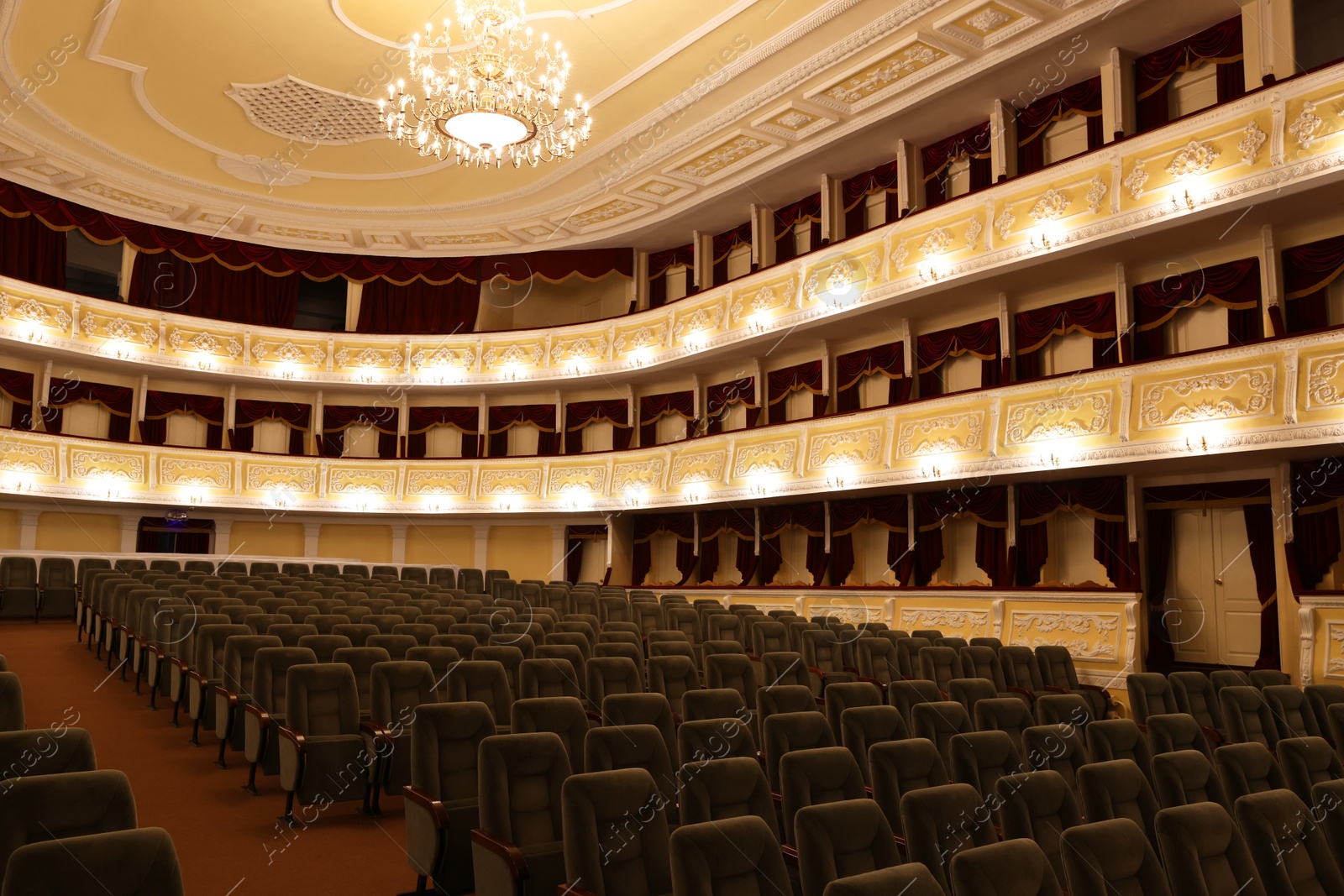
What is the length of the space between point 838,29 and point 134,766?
29.1 feet

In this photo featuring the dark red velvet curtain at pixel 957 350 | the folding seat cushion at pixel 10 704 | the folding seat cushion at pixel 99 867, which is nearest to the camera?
the folding seat cushion at pixel 99 867

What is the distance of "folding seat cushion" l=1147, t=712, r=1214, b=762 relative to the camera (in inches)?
165

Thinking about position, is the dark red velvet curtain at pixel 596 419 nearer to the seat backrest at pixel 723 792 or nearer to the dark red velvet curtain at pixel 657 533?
the dark red velvet curtain at pixel 657 533

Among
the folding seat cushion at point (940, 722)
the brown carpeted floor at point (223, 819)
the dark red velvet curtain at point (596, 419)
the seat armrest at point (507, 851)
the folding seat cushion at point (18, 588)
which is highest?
the dark red velvet curtain at point (596, 419)

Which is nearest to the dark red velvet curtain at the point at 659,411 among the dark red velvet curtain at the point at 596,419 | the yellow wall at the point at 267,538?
the dark red velvet curtain at the point at 596,419

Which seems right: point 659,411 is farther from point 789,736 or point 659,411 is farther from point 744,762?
point 744,762

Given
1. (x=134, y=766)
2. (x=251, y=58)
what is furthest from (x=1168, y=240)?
(x=251, y=58)

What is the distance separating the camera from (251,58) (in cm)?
1129

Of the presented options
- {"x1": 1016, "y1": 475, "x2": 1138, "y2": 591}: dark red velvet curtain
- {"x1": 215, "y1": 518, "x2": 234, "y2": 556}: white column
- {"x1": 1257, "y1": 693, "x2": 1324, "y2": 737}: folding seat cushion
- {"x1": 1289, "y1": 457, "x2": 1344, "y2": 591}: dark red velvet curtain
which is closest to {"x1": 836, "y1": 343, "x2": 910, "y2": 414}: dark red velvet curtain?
{"x1": 1016, "y1": 475, "x2": 1138, "y2": 591}: dark red velvet curtain

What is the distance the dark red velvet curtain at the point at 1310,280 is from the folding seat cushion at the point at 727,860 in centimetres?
769

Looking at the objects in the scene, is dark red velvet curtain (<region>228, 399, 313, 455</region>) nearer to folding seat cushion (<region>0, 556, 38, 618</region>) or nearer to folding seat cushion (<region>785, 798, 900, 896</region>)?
folding seat cushion (<region>0, 556, 38, 618</region>)

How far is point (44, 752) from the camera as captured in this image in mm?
2682

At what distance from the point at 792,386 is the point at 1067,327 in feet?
13.5

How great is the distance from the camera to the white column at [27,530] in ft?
45.3
